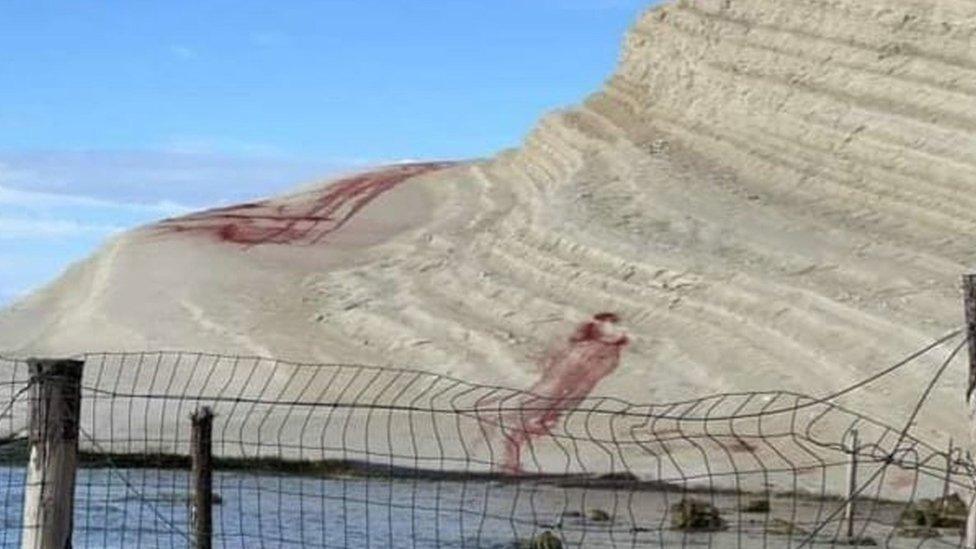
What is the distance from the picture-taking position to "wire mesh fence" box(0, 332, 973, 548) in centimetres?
2056

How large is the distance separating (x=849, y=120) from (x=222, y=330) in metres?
9.96

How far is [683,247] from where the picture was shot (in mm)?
33281

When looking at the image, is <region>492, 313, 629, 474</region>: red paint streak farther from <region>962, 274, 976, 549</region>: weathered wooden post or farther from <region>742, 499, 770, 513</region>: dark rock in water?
<region>962, 274, 976, 549</region>: weathered wooden post

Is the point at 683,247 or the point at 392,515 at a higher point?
the point at 683,247

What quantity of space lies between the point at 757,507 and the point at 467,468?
3.32 meters

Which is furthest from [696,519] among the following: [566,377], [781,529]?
[566,377]

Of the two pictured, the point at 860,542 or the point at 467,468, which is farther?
the point at 467,468

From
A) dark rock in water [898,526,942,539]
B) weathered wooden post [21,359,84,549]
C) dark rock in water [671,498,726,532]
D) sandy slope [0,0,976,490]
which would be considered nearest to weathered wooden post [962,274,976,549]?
weathered wooden post [21,359,84,549]

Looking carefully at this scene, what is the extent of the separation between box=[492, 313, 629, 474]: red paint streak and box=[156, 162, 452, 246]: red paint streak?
30.6 feet

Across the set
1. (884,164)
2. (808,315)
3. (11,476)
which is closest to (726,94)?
(884,164)

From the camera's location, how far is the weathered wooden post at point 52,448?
9.99m

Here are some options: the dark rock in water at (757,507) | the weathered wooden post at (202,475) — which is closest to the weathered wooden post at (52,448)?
the weathered wooden post at (202,475)

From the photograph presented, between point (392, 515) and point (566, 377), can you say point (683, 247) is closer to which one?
point (566, 377)

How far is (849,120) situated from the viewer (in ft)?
113
